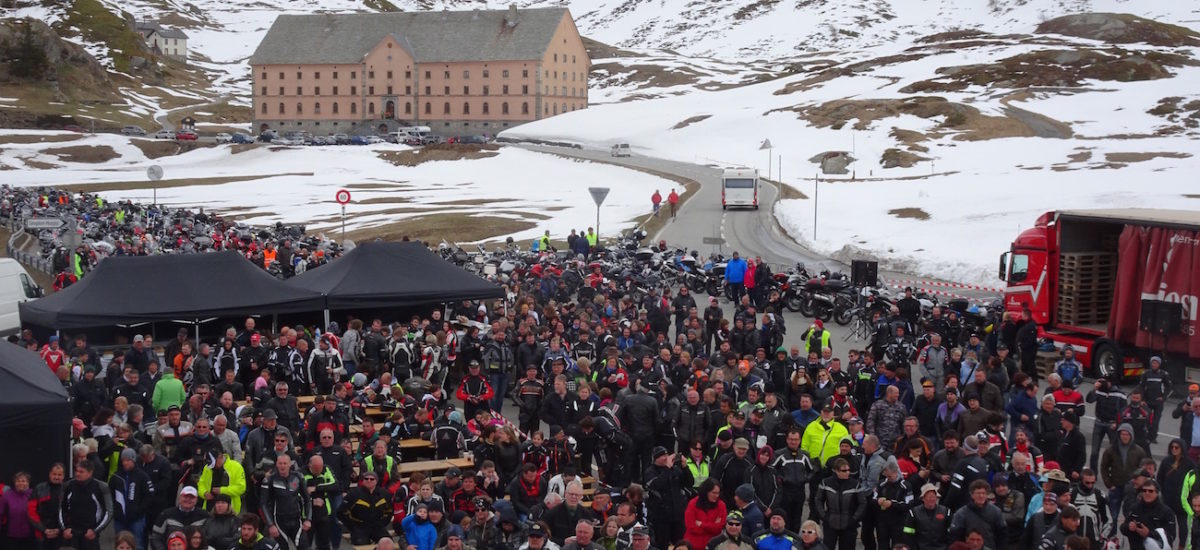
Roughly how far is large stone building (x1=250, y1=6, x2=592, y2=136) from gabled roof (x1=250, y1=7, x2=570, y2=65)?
4.5 inches

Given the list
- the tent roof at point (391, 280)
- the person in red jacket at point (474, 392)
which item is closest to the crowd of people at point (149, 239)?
the tent roof at point (391, 280)

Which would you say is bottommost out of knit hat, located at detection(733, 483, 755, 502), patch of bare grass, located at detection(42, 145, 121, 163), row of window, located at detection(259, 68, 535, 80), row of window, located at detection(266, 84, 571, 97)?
knit hat, located at detection(733, 483, 755, 502)

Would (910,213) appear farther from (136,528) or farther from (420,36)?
(420,36)

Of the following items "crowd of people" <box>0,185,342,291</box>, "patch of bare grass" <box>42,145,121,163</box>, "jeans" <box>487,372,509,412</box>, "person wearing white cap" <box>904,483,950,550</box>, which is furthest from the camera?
"patch of bare grass" <box>42,145,121,163</box>

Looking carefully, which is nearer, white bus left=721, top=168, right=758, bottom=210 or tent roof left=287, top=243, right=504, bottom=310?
tent roof left=287, top=243, right=504, bottom=310

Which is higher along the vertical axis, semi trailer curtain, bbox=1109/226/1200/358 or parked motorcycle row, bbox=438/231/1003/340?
semi trailer curtain, bbox=1109/226/1200/358

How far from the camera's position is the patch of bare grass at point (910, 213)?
42.7 metres

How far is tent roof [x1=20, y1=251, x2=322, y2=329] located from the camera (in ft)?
60.2

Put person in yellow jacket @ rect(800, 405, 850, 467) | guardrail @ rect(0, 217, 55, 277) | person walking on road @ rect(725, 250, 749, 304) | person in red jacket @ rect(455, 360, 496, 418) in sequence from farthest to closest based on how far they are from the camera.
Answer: guardrail @ rect(0, 217, 55, 277)
person walking on road @ rect(725, 250, 749, 304)
person in red jacket @ rect(455, 360, 496, 418)
person in yellow jacket @ rect(800, 405, 850, 467)

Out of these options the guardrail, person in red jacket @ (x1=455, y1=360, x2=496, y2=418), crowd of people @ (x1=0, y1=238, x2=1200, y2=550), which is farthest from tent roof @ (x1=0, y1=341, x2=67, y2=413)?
the guardrail

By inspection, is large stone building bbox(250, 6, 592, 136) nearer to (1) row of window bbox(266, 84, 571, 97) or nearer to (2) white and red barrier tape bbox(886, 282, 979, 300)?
(1) row of window bbox(266, 84, 571, 97)

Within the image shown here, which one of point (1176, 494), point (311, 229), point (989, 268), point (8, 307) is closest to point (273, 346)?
point (8, 307)

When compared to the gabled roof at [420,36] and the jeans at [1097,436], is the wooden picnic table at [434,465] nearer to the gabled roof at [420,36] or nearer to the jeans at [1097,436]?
the jeans at [1097,436]

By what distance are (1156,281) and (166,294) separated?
53.9 ft
